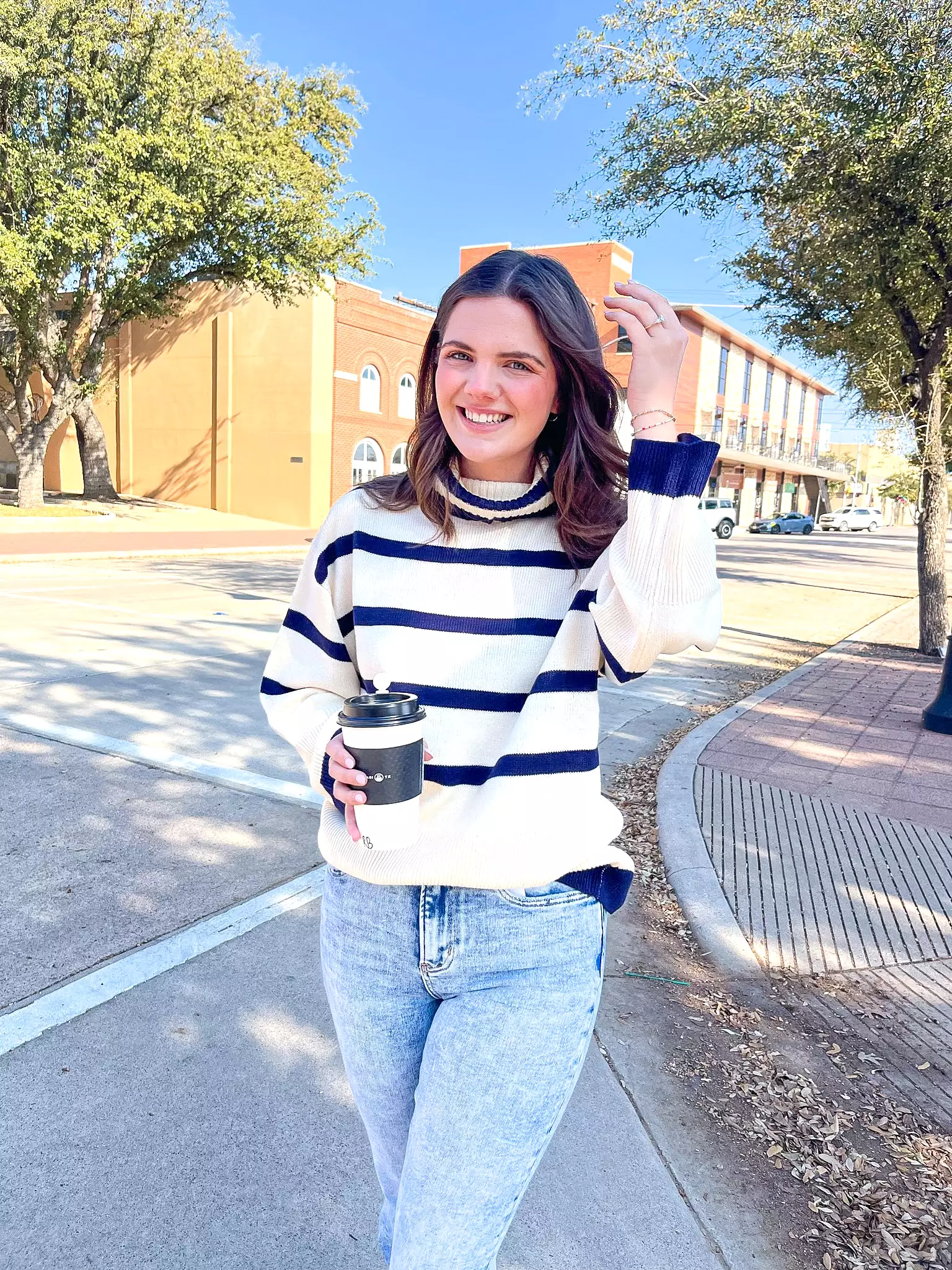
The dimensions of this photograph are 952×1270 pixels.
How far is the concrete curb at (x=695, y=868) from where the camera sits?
3.55 meters

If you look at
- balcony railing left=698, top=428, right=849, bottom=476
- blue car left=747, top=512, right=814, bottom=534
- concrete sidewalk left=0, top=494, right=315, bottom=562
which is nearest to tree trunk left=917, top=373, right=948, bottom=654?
concrete sidewalk left=0, top=494, right=315, bottom=562

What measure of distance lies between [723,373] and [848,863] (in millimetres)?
55050

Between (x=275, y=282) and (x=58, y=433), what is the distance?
16.5 meters

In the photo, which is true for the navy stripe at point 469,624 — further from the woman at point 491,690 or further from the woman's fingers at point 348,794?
the woman's fingers at point 348,794

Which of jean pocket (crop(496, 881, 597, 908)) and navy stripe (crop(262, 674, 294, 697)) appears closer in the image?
jean pocket (crop(496, 881, 597, 908))

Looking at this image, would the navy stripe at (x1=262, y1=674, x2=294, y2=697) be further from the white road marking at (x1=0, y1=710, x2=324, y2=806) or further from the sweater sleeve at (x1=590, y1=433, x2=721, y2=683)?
the white road marking at (x1=0, y1=710, x2=324, y2=806)

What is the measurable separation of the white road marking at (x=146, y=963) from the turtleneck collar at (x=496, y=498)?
7.43 ft

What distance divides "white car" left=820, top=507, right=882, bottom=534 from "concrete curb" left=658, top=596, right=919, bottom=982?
56.3 meters

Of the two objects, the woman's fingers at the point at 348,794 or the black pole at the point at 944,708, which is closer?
the woman's fingers at the point at 348,794

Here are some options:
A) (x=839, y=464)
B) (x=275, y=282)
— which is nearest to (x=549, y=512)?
(x=275, y=282)

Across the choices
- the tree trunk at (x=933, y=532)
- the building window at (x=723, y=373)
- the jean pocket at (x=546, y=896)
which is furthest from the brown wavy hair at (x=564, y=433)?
the building window at (x=723, y=373)

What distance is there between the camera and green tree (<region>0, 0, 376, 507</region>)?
20031 millimetres

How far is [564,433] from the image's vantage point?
1744 millimetres

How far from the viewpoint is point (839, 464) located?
7712cm
